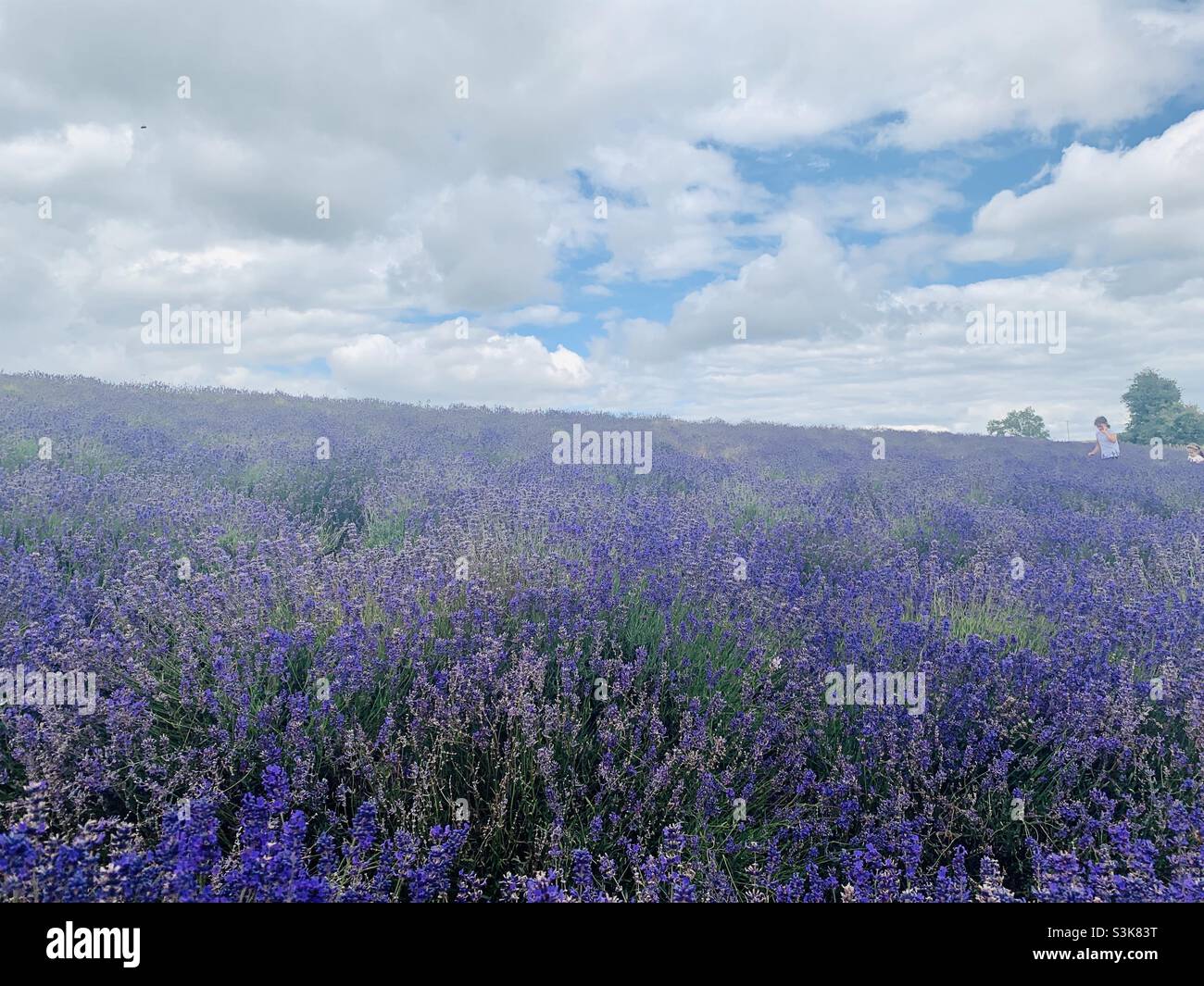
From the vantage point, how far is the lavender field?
1751 mm

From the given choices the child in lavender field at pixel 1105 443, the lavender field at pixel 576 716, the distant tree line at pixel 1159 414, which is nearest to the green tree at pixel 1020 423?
the distant tree line at pixel 1159 414

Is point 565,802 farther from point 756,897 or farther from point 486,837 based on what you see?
point 756,897

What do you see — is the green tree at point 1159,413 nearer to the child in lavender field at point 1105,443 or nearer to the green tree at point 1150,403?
the green tree at point 1150,403

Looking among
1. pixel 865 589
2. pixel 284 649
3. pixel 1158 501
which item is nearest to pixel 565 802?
pixel 284 649

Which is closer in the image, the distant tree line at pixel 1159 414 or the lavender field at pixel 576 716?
the lavender field at pixel 576 716

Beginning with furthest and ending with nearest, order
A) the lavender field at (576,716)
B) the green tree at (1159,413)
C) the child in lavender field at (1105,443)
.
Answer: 1. the green tree at (1159,413)
2. the child in lavender field at (1105,443)
3. the lavender field at (576,716)

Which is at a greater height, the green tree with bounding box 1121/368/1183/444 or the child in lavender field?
the green tree with bounding box 1121/368/1183/444

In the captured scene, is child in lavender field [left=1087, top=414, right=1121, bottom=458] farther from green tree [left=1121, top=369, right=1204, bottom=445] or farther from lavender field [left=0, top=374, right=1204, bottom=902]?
green tree [left=1121, top=369, right=1204, bottom=445]

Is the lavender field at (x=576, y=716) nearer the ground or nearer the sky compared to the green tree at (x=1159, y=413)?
nearer the ground

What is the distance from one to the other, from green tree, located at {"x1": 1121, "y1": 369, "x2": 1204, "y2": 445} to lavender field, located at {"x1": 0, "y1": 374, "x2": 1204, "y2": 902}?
82.5 feet

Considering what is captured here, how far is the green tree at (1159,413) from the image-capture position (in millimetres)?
24344

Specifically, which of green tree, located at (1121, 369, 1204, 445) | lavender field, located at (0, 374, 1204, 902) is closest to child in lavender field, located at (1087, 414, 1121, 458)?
lavender field, located at (0, 374, 1204, 902)

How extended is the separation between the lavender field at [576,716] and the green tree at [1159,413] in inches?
991

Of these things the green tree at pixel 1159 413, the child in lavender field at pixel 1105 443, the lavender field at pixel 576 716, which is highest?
the green tree at pixel 1159 413
